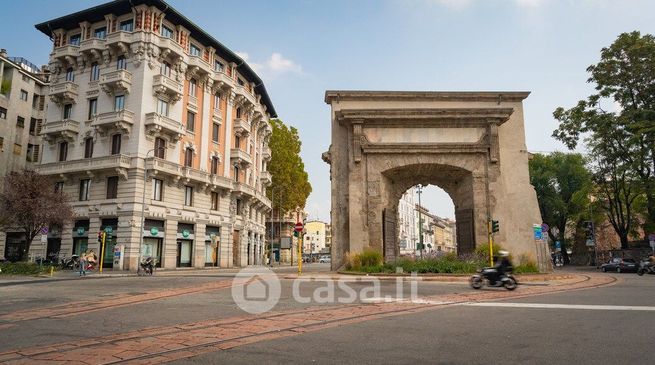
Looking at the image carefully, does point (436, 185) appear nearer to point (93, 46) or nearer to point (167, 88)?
point (167, 88)

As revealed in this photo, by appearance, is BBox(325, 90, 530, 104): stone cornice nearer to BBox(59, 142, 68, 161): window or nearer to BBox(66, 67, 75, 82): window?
BBox(59, 142, 68, 161): window

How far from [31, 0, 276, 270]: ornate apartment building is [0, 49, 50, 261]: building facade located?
766 centimetres

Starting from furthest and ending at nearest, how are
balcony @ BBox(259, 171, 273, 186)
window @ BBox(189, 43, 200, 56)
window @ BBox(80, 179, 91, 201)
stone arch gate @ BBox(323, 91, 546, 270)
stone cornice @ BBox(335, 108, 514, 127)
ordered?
balcony @ BBox(259, 171, 273, 186), window @ BBox(189, 43, 200, 56), window @ BBox(80, 179, 91, 201), stone cornice @ BBox(335, 108, 514, 127), stone arch gate @ BBox(323, 91, 546, 270)

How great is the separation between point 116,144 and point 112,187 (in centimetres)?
333

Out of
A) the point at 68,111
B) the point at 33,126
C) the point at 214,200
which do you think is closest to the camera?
the point at 68,111

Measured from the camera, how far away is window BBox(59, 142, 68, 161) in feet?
116

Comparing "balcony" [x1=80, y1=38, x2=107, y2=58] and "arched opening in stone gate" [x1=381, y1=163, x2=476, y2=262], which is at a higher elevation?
"balcony" [x1=80, y1=38, x2=107, y2=58]

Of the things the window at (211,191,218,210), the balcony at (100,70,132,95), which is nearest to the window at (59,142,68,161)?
the balcony at (100,70,132,95)

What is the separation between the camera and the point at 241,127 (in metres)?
43.1

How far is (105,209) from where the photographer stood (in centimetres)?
3238

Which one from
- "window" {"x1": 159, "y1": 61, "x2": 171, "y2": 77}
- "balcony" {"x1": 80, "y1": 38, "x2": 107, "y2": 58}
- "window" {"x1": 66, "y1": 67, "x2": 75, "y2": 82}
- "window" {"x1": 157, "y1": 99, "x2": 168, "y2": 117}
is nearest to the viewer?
"balcony" {"x1": 80, "y1": 38, "x2": 107, "y2": 58}

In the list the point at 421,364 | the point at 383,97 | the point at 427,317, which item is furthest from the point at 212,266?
the point at 421,364

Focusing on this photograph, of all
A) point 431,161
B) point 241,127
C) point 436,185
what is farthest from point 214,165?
point 431,161

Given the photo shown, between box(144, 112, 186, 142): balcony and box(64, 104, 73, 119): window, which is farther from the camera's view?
box(64, 104, 73, 119): window
